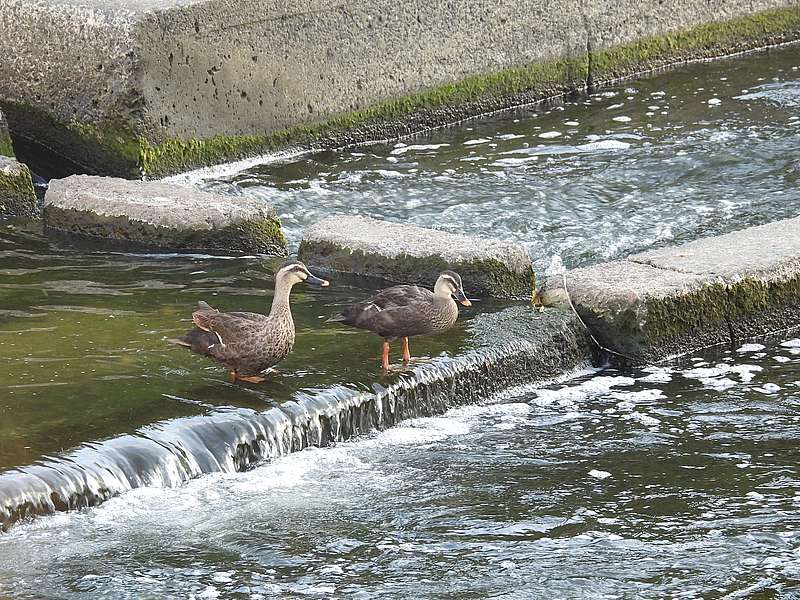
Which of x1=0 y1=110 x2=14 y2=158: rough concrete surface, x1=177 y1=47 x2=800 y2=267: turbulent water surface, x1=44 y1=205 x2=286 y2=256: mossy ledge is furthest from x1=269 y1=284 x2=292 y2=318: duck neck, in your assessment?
x1=0 y1=110 x2=14 y2=158: rough concrete surface

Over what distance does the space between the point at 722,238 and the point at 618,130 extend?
11.6 feet

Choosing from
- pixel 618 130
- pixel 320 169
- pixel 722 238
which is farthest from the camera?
pixel 618 130

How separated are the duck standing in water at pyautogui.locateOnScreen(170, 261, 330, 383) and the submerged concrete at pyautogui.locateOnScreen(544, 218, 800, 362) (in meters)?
1.60

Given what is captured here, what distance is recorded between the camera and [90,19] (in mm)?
9492

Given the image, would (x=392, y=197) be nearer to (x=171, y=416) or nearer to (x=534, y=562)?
(x=171, y=416)

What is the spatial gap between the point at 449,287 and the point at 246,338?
0.97m

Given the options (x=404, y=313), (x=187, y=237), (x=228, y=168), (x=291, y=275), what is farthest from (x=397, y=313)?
(x=228, y=168)

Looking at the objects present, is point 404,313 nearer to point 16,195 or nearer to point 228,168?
point 16,195

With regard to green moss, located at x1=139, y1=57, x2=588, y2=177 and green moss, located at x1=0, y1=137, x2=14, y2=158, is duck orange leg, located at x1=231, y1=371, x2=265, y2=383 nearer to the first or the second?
green moss, located at x1=139, y1=57, x2=588, y2=177

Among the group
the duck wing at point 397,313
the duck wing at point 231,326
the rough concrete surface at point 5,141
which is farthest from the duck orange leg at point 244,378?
the rough concrete surface at point 5,141

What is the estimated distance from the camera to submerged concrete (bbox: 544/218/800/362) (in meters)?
6.66

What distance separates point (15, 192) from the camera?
28.9ft

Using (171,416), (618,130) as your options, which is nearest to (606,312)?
(171,416)

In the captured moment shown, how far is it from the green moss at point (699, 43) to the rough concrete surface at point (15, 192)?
5.44 metres
